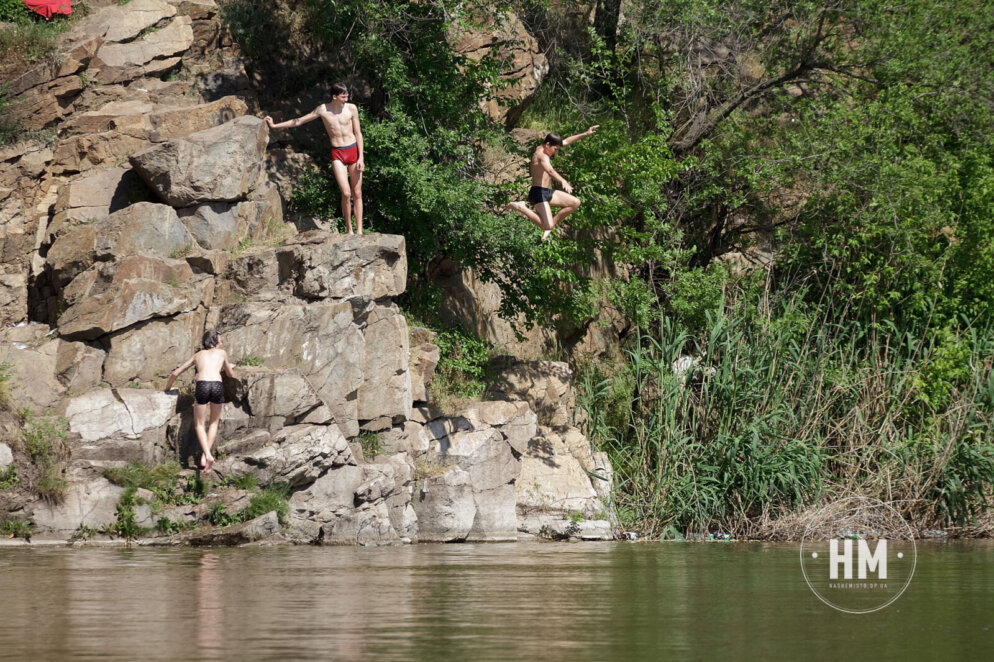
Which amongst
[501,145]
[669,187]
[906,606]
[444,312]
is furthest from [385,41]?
[906,606]

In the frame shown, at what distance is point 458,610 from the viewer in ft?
27.6

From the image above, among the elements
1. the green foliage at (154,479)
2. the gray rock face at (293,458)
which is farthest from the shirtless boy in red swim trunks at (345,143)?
the green foliage at (154,479)

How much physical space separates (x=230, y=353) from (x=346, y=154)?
3676 millimetres

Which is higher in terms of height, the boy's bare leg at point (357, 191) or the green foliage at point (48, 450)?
the boy's bare leg at point (357, 191)

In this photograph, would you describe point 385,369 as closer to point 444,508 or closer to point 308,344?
point 308,344

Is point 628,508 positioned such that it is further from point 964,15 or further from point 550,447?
point 964,15

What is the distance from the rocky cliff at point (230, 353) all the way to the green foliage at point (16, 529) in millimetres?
91

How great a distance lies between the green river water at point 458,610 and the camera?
22.2 feet

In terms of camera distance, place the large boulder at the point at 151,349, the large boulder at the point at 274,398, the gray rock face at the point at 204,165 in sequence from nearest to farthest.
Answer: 1. the large boulder at the point at 274,398
2. the large boulder at the point at 151,349
3. the gray rock face at the point at 204,165

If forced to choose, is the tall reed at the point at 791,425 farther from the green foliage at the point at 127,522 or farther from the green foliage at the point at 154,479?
the green foliage at the point at 127,522

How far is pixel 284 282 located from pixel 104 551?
5.35 meters

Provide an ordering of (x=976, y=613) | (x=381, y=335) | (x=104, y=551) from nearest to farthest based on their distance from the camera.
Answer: (x=976, y=613)
(x=104, y=551)
(x=381, y=335)

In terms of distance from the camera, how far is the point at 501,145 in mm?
20641

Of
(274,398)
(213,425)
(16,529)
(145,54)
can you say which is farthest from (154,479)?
(145,54)
